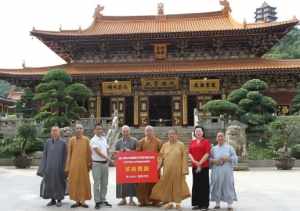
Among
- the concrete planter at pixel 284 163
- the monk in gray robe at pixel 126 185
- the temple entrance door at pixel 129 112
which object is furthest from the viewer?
the temple entrance door at pixel 129 112

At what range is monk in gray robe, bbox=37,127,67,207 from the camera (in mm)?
9367

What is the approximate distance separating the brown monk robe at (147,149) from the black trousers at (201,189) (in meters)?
0.81

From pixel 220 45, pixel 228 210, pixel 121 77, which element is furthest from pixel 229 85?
pixel 228 210

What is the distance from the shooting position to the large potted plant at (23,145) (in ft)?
66.3

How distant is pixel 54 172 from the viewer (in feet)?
30.8

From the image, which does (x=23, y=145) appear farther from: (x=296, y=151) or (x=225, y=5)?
(x=225, y=5)

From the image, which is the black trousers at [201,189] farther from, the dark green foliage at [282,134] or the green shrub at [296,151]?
the green shrub at [296,151]

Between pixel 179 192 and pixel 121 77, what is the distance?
20216 millimetres

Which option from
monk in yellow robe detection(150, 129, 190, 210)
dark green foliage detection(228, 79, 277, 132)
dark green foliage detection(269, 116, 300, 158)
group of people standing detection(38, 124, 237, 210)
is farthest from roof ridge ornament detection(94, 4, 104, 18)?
monk in yellow robe detection(150, 129, 190, 210)

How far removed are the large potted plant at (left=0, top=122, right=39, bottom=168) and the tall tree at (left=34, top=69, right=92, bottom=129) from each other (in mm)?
1954

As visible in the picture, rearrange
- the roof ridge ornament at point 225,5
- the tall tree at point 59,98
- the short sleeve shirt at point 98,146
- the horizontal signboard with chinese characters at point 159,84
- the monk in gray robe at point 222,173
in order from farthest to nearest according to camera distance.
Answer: the roof ridge ornament at point 225,5, the horizontal signboard with chinese characters at point 159,84, the tall tree at point 59,98, the short sleeve shirt at point 98,146, the monk in gray robe at point 222,173

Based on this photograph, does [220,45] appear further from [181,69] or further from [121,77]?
[121,77]

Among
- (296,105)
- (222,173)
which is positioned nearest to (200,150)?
(222,173)

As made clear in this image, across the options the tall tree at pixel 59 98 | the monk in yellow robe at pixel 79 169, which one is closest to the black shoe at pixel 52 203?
the monk in yellow robe at pixel 79 169
